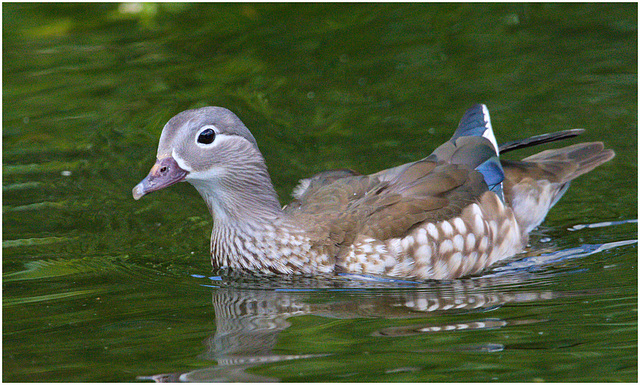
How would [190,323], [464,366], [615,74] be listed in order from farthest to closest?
1. [615,74]
2. [190,323]
3. [464,366]

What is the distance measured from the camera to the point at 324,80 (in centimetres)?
1090

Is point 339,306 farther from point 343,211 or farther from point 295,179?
point 295,179

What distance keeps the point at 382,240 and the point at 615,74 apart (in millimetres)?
4965

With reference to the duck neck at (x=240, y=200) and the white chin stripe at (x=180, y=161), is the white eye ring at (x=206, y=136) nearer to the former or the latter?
the white chin stripe at (x=180, y=161)

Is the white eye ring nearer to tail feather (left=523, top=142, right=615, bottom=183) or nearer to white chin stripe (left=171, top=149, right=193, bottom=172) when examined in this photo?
white chin stripe (left=171, top=149, right=193, bottom=172)

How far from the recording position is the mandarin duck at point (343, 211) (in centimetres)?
→ 654

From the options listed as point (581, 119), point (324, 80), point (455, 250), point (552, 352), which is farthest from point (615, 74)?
point (552, 352)

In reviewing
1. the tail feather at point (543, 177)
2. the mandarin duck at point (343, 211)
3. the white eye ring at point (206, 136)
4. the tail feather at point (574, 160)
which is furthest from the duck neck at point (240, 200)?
the tail feather at point (574, 160)

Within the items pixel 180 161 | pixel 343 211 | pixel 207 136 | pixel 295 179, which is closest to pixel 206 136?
pixel 207 136

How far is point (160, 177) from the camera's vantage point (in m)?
6.30

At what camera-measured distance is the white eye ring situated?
645 cm

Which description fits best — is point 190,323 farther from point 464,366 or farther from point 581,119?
point 581,119

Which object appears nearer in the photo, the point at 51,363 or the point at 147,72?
the point at 51,363

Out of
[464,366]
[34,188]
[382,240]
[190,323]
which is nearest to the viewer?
[464,366]
